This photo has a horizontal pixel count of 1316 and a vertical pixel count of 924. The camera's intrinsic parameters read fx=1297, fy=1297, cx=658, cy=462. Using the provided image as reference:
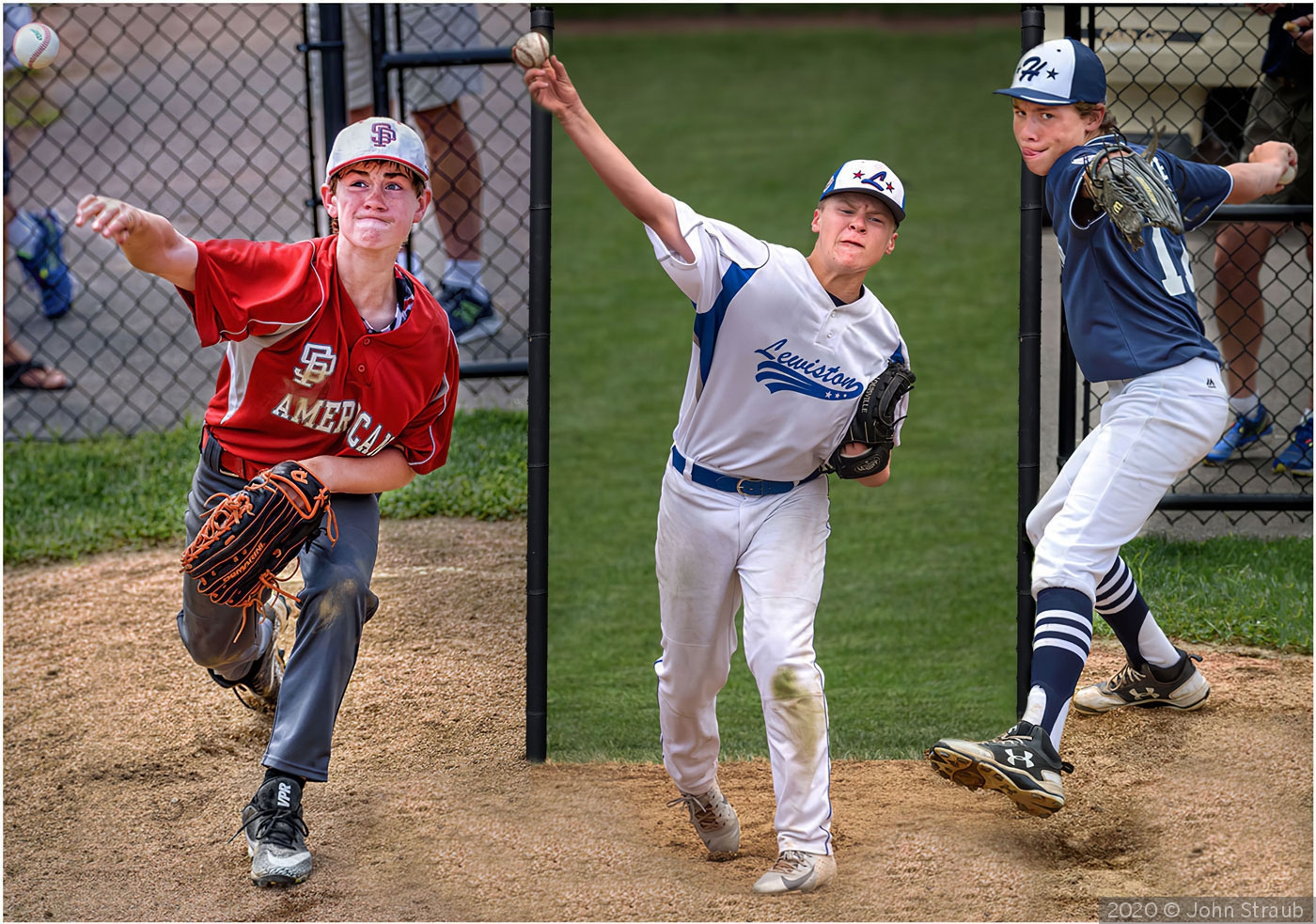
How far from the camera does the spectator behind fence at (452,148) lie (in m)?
5.72

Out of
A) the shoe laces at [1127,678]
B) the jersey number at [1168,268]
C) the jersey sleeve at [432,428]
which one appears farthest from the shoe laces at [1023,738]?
the jersey sleeve at [432,428]

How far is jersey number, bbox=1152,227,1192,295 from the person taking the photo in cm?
337

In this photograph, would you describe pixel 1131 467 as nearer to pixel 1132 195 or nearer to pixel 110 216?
pixel 1132 195

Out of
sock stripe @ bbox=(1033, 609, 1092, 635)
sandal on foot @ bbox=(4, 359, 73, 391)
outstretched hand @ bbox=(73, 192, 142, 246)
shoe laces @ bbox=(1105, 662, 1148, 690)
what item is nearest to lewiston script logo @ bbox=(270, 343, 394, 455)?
outstretched hand @ bbox=(73, 192, 142, 246)

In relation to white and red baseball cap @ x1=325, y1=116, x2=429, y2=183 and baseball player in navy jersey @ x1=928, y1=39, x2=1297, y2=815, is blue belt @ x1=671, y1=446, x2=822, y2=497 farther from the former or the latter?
white and red baseball cap @ x1=325, y1=116, x2=429, y2=183

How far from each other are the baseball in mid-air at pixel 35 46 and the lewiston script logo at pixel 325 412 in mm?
1009

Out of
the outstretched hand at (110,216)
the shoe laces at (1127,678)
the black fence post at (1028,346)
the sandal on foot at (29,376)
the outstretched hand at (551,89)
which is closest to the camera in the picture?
the outstretched hand at (110,216)

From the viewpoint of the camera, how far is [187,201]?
947cm

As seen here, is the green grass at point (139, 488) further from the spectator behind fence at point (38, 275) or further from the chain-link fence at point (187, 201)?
the spectator behind fence at point (38, 275)

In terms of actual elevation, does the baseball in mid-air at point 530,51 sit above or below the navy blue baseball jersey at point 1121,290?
above

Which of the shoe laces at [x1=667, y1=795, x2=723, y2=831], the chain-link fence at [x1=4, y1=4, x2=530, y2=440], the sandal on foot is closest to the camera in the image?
the shoe laces at [x1=667, y1=795, x2=723, y2=831]

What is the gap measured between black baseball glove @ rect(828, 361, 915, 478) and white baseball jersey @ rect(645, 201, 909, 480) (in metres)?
0.03

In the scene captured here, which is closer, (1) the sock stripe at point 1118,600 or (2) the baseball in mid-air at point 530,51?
(2) the baseball in mid-air at point 530,51

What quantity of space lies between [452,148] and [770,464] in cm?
315
